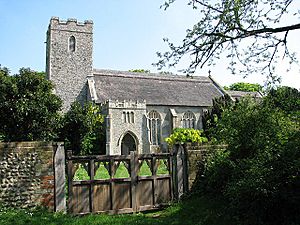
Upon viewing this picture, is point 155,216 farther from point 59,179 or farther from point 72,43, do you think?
point 72,43

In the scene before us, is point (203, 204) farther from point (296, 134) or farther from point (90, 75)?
point (90, 75)

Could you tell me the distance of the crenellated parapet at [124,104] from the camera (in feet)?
105

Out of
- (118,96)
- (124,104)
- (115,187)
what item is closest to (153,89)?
(118,96)

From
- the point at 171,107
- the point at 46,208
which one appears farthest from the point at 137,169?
the point at 171,107

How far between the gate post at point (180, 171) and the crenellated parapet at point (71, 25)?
31.3 metres

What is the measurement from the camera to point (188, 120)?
123 feet

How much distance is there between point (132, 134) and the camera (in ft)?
109

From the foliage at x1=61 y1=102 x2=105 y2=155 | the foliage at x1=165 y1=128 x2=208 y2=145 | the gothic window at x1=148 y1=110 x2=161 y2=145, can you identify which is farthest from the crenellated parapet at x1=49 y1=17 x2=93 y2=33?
the foliage at x1=165 y1=128 x2=208 y2=145

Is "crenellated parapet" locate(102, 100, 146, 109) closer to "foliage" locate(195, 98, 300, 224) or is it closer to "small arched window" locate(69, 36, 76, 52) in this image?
"small arched window" locate(69, 36, 76, 52)

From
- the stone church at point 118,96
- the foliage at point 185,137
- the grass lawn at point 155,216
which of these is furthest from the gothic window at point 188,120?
the grass lawn at point 155,216

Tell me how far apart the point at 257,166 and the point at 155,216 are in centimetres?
282

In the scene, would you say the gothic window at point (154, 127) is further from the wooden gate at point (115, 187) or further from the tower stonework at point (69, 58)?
the wooden gate at point (115, 187)

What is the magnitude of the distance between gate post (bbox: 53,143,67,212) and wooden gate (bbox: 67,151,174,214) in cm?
25

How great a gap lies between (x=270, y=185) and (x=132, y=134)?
2766cm
